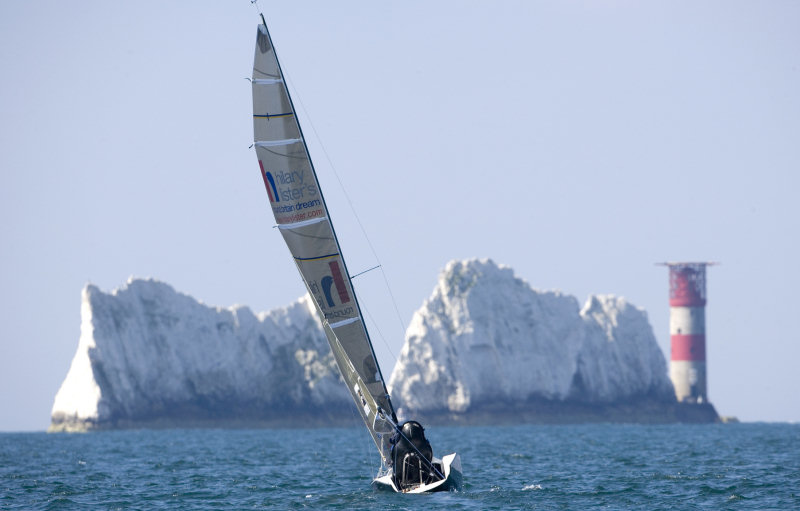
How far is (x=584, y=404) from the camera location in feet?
384

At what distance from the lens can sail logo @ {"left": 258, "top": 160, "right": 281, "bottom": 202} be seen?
3025cm

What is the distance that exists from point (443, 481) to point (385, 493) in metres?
2.47

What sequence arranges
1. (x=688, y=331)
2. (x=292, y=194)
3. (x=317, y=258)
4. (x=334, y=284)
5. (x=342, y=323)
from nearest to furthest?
(x=292, y=194) → (x=317, y=258) → (x=334, y=284) → (x=342, y=323) → (x=688, y=331)

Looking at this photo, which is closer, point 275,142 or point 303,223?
point 275,142

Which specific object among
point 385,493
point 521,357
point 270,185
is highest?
point 270,185

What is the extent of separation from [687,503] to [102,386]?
7703cm

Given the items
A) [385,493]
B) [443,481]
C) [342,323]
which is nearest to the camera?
[443,481]

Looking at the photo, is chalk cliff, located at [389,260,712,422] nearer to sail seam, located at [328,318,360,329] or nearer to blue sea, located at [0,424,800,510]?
blue sea, located at [0,424,800,510]

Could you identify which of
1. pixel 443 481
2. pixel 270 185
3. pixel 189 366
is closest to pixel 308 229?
pixel 270 185

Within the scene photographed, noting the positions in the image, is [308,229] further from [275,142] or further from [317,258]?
[275,142]

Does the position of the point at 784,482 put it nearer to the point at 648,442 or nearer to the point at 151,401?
the point at 648,442

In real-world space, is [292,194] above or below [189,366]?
above

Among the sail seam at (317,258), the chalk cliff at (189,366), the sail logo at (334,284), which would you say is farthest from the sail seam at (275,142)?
the chalk cliff at (189,366)

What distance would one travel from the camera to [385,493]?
31922 mm
